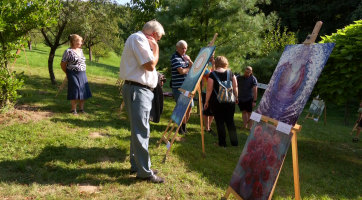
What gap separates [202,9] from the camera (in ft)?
25.3

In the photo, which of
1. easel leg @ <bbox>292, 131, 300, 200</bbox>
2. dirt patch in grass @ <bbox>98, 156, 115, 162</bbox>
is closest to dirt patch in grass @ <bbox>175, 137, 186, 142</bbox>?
dirt patch in grass @ <bbox>98, 156, 115, 162</bbox>

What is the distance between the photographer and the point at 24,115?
536 centimetres

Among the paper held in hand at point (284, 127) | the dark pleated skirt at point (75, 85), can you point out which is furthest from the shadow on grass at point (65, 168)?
the dark pleated skirt at point (75, 85)

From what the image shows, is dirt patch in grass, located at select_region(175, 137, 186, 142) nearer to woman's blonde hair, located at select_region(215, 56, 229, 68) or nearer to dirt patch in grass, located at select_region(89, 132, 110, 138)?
dirt patch in grass, located at select_region(89, 132, 110, 138)

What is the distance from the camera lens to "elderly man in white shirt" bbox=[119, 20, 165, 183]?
304 cm

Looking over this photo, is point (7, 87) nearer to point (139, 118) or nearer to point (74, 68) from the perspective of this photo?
point (74, 68)

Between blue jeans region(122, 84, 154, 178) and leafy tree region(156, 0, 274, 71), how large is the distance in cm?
465

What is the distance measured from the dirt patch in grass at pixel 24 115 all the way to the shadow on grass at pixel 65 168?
1.49 m

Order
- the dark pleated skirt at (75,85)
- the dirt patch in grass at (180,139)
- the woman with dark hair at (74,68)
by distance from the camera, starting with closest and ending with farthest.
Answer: the dirt patch in grass at (180,139), the woman with dark hair at (74,68), the dark pleated skirt at (75,85)

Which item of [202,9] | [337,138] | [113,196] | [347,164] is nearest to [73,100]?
[113,196]

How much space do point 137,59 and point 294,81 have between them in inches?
70.0

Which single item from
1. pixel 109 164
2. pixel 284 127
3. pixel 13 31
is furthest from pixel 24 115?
pixel 284 127

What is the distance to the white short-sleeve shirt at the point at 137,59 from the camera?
3.01m

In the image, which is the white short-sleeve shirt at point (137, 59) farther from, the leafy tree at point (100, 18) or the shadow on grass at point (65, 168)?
the leafy tree at point (100, 18)
